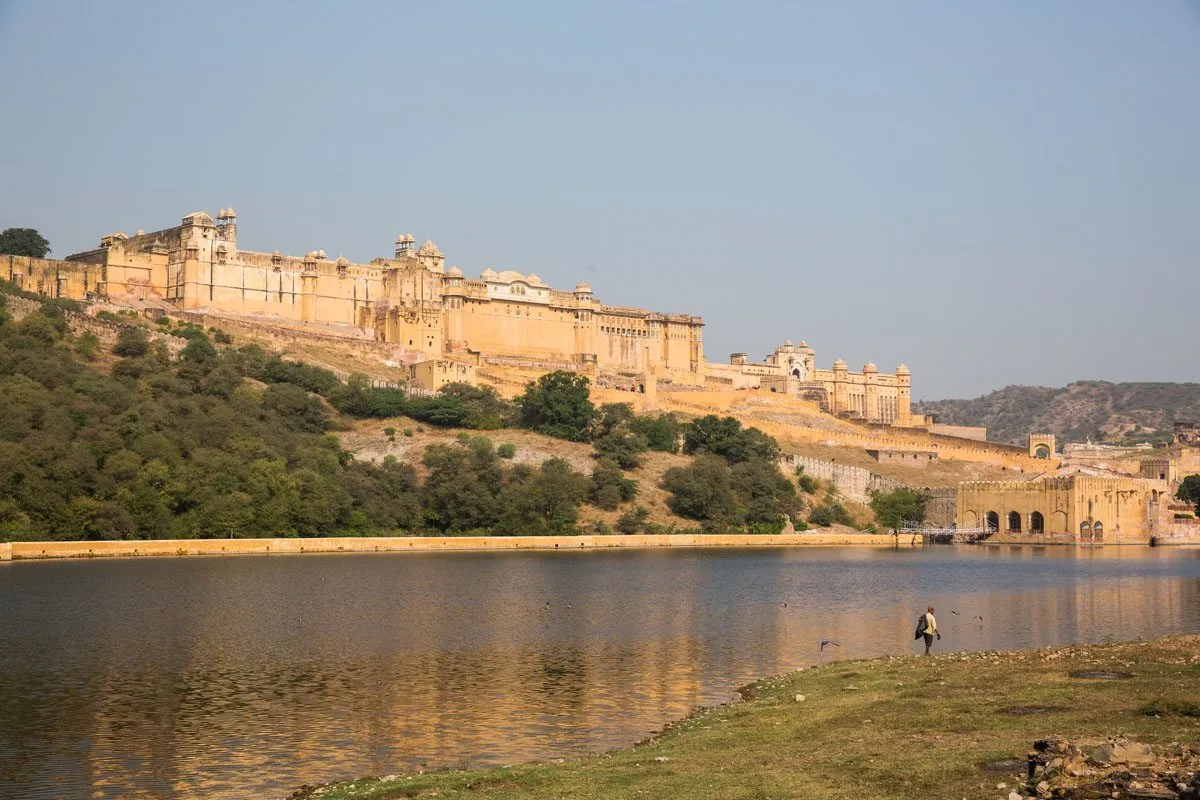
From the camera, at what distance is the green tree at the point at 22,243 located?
68.9 meters

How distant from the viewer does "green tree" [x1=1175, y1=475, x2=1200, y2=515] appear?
69938mm

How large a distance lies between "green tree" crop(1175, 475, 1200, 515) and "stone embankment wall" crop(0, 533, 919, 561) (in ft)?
64.1

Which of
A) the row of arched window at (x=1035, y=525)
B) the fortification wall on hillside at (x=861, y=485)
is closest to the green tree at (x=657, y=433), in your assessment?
the fortification wall on hillside at (x=861, y=485)

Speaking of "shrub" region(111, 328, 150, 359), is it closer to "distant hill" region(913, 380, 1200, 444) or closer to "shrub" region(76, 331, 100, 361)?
"shrub" region(76, 331, 100, 361)

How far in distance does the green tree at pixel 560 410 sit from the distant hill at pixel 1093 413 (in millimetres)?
110170

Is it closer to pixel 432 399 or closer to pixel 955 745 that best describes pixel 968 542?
pixel 432 399

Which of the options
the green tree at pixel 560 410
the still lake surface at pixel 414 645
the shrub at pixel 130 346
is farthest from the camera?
the green tree at pixel 560 410

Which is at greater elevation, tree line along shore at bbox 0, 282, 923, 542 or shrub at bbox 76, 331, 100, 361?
shrub at bbox 76, 331, 100, 361

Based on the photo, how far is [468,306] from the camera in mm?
76312

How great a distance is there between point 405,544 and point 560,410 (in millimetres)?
14958

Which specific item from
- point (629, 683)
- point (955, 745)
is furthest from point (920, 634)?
point (955, 745)

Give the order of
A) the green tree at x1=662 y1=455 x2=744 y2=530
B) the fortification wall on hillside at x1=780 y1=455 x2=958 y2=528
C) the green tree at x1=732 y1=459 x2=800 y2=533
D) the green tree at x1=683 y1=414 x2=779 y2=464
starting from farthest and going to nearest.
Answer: the fortification wall on hillside at x1=780 y1=455 x2=958 y2=528, the green tree at x1=683 y1=414 x2=779 y2=464, the green tree at x1=732 y1=459 x2=800 y2=533, the green tree at x1=662 y1=455 x2=744 y2=530

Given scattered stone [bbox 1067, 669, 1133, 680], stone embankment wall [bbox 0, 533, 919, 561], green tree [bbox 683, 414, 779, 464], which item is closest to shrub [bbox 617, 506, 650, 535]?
stone embankment wall [bbox 0, 533, 919, 561]

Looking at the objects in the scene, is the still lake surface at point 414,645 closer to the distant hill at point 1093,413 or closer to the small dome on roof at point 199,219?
the small dome on roof at point 199,219
